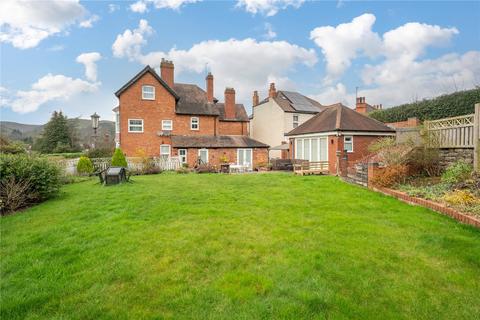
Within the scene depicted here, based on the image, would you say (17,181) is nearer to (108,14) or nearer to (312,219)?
(108,14)

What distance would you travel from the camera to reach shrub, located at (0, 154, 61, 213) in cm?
800

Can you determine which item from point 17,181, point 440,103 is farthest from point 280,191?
point 440,103

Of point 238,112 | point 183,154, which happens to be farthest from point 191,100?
point 183,154

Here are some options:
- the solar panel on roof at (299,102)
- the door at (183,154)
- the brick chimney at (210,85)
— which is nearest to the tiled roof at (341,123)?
the solar panel on roof at (299,102)

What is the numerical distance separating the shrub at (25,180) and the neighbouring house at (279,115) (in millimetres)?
22178

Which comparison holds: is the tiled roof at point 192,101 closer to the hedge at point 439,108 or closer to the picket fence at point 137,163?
the picket fence at point 137,163

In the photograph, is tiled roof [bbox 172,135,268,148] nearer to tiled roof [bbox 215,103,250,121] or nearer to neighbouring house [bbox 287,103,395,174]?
tiled roof [bbox 215,103,250,121]

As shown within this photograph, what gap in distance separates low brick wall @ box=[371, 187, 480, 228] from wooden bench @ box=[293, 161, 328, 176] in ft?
26.6

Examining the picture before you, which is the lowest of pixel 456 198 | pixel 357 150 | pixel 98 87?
pixel 456 198

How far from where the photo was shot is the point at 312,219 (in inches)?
252

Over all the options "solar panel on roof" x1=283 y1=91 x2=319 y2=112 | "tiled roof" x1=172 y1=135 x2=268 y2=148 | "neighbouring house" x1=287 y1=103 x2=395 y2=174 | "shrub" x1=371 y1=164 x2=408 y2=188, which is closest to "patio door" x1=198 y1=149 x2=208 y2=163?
"tiled roof" x1=172 y1=135 x2=268 y2=148

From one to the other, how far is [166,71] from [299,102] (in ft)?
53.7

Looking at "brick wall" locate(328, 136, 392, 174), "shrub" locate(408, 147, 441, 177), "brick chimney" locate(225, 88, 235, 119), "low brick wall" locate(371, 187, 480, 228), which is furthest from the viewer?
"brick chimney" locate(225, 88, 235, 119)

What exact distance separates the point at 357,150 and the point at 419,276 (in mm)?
16131
